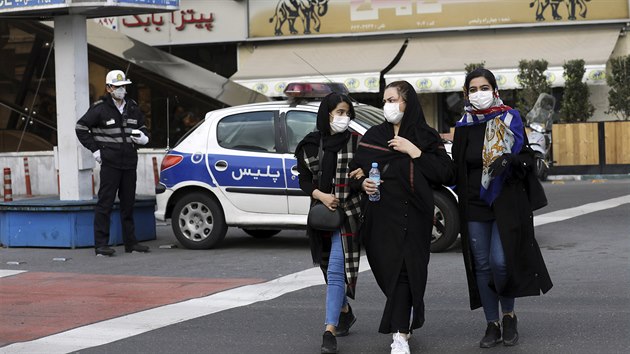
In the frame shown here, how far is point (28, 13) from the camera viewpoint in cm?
1352

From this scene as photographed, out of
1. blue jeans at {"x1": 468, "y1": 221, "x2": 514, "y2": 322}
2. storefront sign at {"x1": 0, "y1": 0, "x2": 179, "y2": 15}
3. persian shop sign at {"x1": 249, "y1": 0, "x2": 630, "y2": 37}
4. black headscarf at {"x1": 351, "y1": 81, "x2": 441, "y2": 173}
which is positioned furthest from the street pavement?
persian shop sign at {"x1": 249, "y1": 0, "x2": 630, "y2": 37}

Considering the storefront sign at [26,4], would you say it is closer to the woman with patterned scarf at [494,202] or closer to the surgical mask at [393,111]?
the surgical mask at [393,111]

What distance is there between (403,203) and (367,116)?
18.1 ft

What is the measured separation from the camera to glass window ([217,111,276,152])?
12219 mm

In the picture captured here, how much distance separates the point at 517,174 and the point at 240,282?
3.86 m

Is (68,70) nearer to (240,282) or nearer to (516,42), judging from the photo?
(240,282)

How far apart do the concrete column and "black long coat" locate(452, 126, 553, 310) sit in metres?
7.61

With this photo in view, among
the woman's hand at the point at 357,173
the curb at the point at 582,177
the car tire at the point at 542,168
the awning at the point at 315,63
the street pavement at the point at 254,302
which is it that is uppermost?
the awning at the point at 315,63

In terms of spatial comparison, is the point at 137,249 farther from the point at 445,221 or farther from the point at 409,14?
the point at 409,14

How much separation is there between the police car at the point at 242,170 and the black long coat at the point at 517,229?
4.90 meters

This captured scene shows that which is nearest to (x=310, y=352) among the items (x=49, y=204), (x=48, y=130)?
(x=49, y=204)

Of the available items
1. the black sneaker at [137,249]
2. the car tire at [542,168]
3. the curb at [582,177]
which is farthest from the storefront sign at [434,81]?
the black sneaker at [137,249]

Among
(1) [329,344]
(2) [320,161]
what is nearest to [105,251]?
(2) [320,161]

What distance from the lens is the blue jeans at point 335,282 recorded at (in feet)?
22.8
